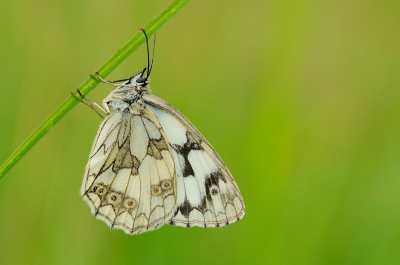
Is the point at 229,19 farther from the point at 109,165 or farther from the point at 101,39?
the point at 109,165

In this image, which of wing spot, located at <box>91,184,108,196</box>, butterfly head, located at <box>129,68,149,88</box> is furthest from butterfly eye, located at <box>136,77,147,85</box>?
wing spot, located at <box>91,184,108,196</box>

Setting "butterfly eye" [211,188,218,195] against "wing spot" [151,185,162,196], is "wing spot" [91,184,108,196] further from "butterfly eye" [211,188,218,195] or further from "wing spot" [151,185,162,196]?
"butterfly eye" [211,188,218,195]

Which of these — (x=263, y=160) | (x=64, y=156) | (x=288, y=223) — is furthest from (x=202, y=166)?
(x=64, y=156)

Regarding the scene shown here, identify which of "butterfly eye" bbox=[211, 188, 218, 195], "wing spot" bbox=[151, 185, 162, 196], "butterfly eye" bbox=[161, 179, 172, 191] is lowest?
"wing spot" bbox=[151, 185, 162, 196]

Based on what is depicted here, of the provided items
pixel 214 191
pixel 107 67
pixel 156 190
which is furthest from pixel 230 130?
pixel 107 67

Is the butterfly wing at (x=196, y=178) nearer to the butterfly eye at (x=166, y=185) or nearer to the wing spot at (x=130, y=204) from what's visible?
the butterfly eye at (x=166, y=185)

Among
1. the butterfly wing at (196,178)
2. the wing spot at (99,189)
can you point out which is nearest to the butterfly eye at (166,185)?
the butterfly wing at (196,178)
